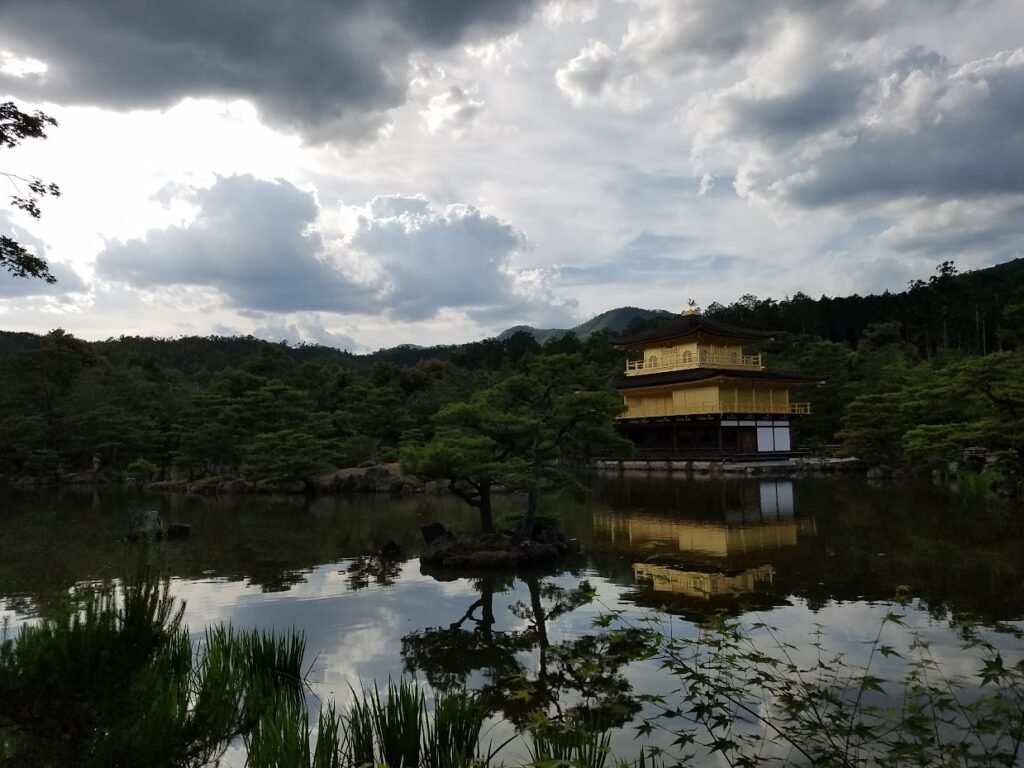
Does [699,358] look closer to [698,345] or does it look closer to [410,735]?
[698,345]

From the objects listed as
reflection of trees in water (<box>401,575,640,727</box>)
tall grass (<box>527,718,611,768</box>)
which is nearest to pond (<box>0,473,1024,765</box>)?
reflection of trees in water (<box>401,575,640,727</box>)

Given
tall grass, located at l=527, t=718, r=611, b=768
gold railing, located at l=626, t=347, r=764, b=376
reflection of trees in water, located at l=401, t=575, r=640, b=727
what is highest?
gold railing, located at l=626, t=347, r=764, b=376

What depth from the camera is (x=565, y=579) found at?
1083cm

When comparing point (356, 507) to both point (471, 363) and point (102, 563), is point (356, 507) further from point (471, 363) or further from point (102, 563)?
point (471, 363)

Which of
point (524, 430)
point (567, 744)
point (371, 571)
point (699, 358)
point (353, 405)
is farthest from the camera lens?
point (699, 358)

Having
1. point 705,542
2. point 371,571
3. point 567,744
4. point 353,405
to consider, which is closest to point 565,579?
point 371,571

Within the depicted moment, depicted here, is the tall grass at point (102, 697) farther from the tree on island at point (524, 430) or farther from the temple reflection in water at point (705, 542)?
the tree on island at point (524, 430)

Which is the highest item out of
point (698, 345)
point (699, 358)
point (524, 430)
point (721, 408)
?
point (698, 345)

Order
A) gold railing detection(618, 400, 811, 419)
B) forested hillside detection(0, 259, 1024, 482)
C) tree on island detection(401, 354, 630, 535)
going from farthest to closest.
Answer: gold railing detection(618, 400, 811, 419)
forested hillside detection(0, 259, 1024, 482)
tree on island detection(401, 354, 630, 535)

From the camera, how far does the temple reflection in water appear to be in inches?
376

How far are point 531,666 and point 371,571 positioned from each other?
584cm

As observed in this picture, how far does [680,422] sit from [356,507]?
1860cm

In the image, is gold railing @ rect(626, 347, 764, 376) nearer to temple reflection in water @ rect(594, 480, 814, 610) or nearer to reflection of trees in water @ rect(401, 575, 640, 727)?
temple reflection in water @ rect(594, 480, 814, 610)

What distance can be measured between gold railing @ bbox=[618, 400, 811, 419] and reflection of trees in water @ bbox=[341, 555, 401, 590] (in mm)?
23157
